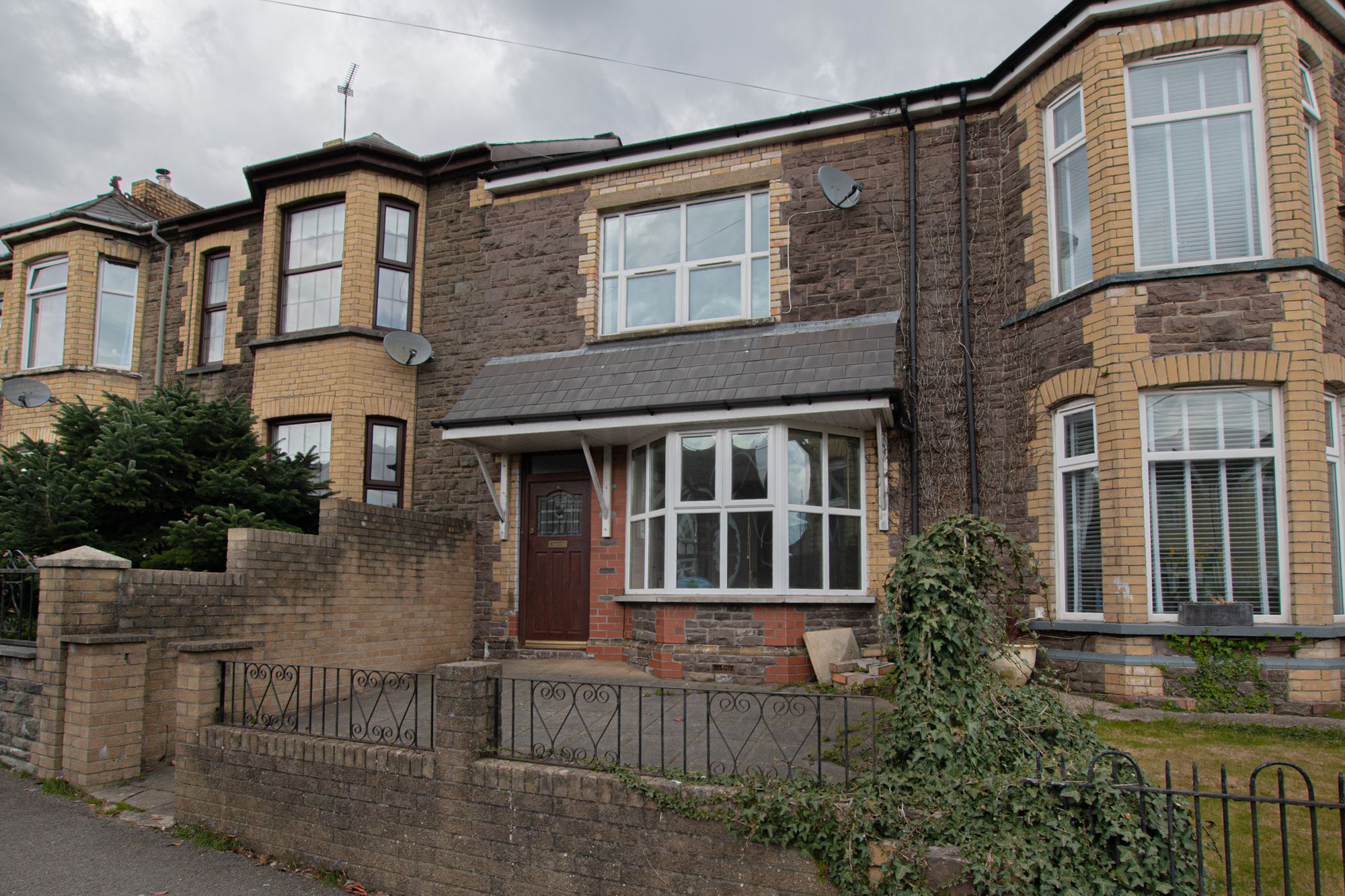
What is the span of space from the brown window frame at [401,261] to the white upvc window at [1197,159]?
9224 mm

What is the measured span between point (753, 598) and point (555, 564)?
10.1ft

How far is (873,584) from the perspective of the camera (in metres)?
9.74

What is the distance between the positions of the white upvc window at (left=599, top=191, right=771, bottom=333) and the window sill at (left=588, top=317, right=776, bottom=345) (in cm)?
10

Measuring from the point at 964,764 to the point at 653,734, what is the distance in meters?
2.82

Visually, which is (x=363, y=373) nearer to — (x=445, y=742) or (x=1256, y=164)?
(x=445, y=742)

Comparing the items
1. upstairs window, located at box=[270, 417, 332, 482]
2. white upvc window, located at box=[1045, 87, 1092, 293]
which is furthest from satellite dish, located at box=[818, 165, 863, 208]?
upstairs window, located at box=[270, 417, 332, 482]

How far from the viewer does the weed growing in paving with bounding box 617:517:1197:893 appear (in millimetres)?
4004

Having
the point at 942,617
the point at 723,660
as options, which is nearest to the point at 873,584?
the point at 723,660

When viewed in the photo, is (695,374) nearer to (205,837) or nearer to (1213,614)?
(1213,614)

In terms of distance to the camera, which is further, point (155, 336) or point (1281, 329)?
point (155, 336)

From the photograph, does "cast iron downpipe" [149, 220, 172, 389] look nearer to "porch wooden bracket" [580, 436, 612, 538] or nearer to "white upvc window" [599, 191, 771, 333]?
"white upvc window" [599, 191, 771, 333]

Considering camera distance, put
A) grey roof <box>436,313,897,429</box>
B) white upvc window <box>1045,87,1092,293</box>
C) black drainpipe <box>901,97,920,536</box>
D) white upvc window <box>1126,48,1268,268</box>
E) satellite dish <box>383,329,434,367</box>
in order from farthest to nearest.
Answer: satellite dish <box>383,329,434,367</box>
black drainpipe <box>901,97,920,536</box>
grey roof <box>436,313,897,429</box>
white upvc window <box>1045,87,1092,293</box>
white upvc window <box>1126,48,1268,268</box>

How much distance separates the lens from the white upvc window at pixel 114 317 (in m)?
15.5

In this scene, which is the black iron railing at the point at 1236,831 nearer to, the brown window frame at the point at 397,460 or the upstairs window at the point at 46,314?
the brown window frame at the point at 397,460
